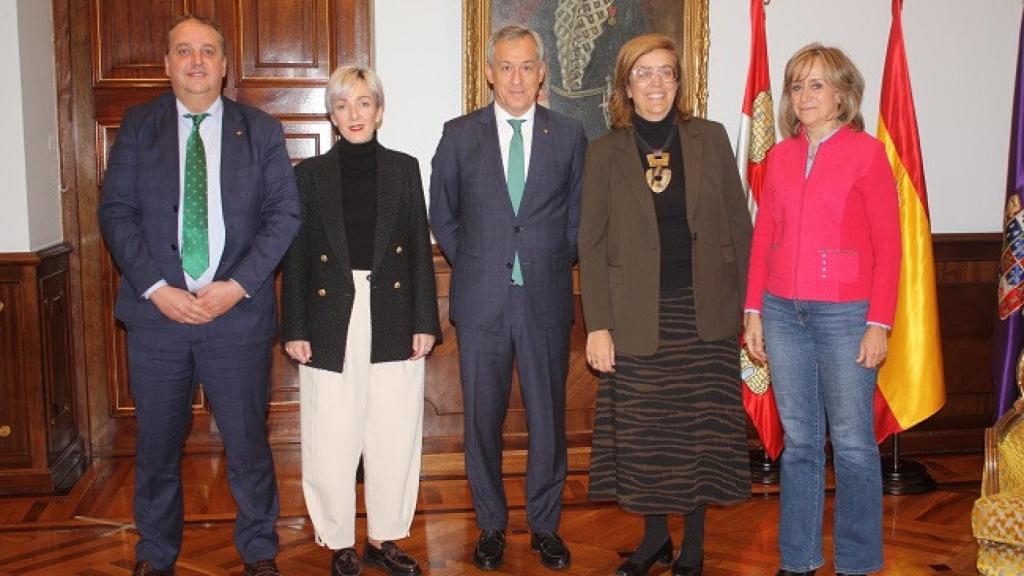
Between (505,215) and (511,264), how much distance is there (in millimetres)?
149

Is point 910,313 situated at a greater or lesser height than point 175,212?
lesser

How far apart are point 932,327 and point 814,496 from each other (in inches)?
35.3

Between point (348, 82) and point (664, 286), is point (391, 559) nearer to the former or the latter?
point (664, 286)

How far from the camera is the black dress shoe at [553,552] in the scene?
3.33m

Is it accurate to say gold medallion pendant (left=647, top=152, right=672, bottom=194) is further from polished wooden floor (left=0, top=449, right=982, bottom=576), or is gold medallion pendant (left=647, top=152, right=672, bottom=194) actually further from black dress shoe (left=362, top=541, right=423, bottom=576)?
black dress shoe (left=362, top=541, right=423, bottom=576)

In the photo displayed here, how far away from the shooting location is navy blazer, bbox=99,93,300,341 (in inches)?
120

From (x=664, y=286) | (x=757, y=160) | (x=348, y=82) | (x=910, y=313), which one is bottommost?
(x=910, y=313)

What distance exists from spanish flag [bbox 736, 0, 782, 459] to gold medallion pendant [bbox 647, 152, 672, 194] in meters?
1.03

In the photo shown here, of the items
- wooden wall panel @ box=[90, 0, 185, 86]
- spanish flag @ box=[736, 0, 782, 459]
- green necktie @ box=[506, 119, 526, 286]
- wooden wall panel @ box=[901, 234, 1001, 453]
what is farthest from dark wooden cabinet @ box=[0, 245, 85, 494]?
wooden wall panel @ box=[901, 234, 1001, 453]

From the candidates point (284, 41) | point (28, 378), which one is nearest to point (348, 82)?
point (284, 41)

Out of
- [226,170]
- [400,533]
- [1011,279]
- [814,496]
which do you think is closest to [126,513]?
[400,533]

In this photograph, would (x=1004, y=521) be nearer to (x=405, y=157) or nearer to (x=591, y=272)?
(x=591, y=272)

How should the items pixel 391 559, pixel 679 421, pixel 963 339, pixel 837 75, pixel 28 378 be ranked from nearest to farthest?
1. pixel 837 75
2. pixel 679 421
3. pixel 391 559
4. pixel 28 378
5. pixel 963 339

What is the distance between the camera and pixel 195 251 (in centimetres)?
308
